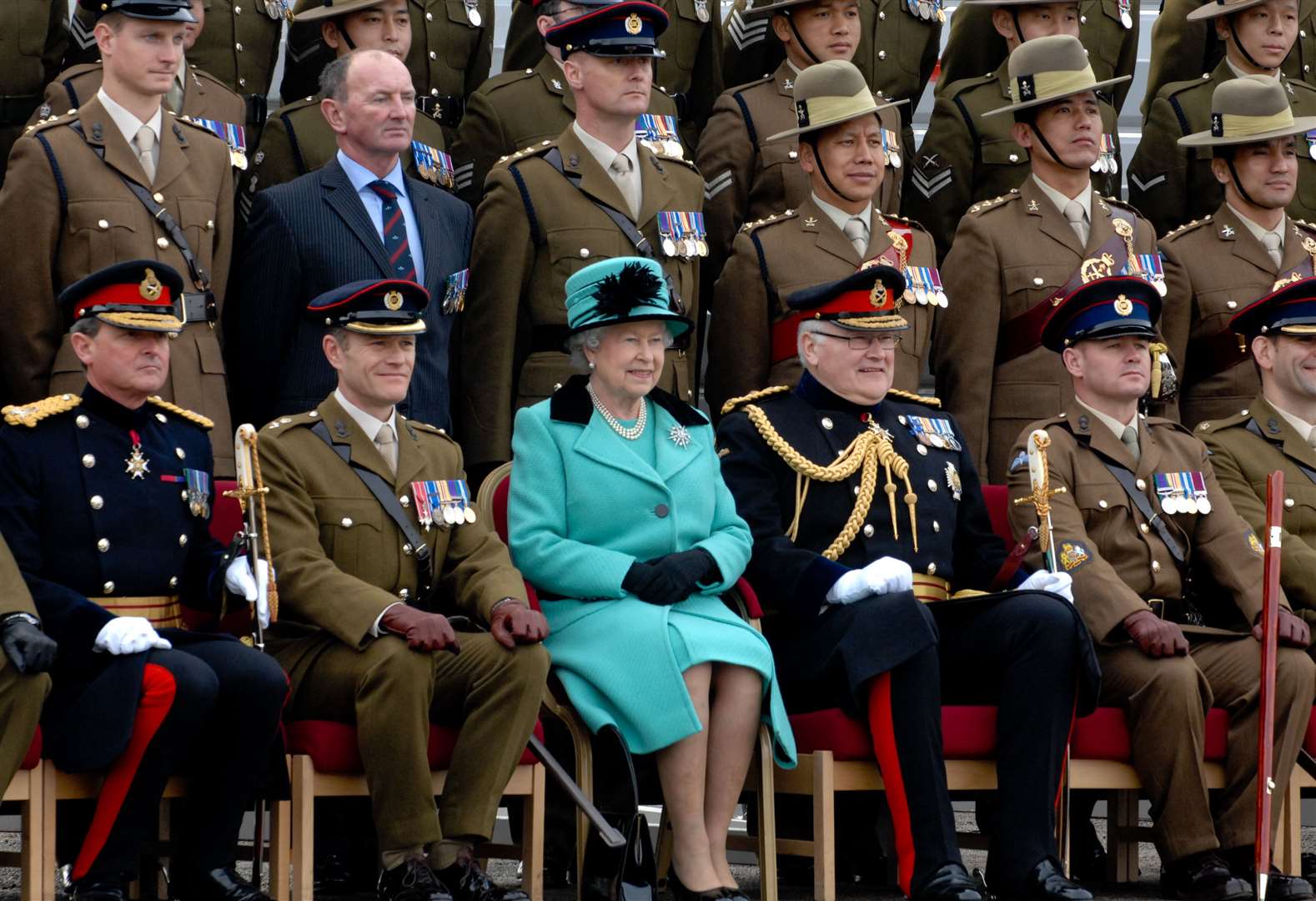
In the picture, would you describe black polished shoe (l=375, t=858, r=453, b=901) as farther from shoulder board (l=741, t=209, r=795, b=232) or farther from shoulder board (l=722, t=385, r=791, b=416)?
shoulder board (l=741, t=209, r=795, b=232)

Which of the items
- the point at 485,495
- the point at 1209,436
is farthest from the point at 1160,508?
the point at 485,495

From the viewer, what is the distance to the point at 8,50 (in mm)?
7320

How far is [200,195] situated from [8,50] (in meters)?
1.27

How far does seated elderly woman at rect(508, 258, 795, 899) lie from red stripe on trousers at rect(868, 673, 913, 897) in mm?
211

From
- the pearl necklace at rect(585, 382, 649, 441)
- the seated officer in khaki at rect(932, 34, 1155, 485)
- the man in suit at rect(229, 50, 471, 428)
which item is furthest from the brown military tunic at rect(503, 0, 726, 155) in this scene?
the pearl necklace at rect(585, 382, 649, 441)

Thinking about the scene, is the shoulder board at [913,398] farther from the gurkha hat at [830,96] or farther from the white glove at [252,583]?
the white glove at [252,583]

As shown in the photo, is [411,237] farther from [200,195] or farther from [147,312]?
[147,312]

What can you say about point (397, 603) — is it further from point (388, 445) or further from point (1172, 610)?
point (1172, 610)

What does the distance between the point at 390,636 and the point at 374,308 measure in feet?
2.89

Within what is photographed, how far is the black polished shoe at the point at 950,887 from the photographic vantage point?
5457 millimetres

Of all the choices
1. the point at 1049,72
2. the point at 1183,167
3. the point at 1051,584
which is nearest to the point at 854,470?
the point at 1051,584

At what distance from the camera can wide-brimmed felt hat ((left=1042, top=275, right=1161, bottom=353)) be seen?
648 centimetres

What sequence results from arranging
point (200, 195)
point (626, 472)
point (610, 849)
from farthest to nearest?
point (200, 195) < point (626, 472) < point (610, 849)

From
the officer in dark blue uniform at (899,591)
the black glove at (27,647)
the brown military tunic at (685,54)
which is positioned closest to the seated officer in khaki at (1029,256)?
the officer in dark blue uniform at (899,591)
